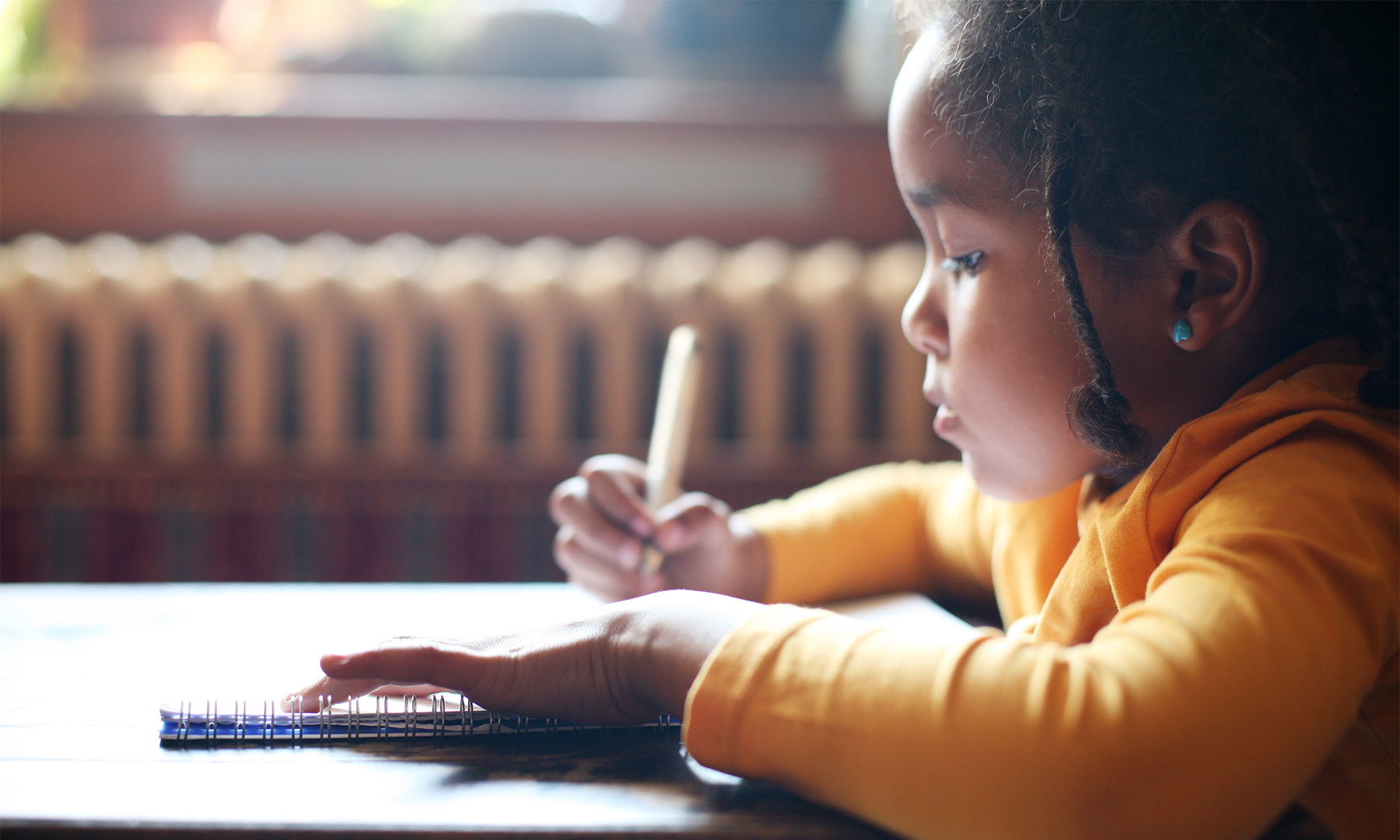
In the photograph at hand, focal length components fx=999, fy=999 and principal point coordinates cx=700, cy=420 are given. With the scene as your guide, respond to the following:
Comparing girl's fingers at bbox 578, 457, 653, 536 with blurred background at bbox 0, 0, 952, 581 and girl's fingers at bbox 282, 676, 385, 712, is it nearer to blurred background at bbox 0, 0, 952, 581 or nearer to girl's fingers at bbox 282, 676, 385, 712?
girl's fingers at bbox 282, 676, 385, 712

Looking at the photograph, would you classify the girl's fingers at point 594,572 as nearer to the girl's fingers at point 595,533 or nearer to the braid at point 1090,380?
the girl's fingers at point 595,533

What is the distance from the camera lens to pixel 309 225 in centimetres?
138

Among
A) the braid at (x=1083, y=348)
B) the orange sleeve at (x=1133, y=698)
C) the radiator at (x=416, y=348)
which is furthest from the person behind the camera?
the radiator at (x=416, y=348)

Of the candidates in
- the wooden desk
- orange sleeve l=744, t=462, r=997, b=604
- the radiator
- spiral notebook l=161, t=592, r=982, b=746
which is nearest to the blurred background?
the radiator

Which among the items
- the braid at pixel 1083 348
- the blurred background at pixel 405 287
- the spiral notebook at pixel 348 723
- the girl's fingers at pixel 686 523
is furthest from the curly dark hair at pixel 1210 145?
the blurred background at pixel 405 287

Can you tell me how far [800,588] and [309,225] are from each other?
102cm

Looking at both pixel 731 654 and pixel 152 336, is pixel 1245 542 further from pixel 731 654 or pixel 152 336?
pixel 152 336

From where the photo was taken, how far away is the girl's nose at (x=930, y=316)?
1.47 ft

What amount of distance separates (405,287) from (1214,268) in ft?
3.47

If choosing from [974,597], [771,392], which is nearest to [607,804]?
[974,597]

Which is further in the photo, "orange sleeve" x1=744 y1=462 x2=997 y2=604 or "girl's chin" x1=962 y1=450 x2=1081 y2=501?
"orange sleeve" x1=744 y1=462 x2=997 y2=604

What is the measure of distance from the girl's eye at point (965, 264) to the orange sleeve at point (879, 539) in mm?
223

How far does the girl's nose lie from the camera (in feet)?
1.47

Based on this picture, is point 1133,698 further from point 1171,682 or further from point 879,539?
point 879,539
